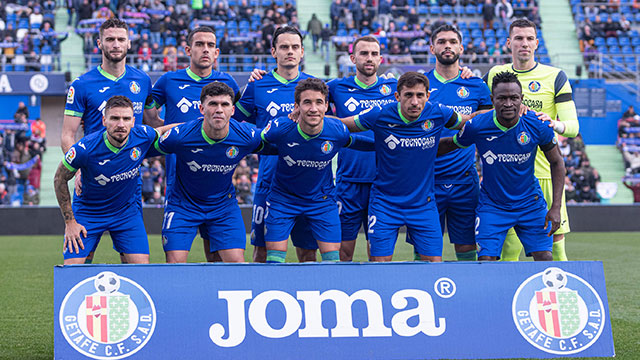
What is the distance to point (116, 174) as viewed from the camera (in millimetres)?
5645

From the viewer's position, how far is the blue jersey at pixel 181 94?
6387mm

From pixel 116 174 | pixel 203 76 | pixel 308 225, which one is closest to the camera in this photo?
pixel 116 174

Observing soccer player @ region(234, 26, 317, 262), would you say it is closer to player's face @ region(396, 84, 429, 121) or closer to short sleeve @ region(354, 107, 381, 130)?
short sleeve @ region(354, 107, 381, 130)

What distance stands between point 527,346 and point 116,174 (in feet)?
10.4

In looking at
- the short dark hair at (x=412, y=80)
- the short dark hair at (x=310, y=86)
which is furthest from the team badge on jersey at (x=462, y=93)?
the short dark hair at (x=310, y=86)

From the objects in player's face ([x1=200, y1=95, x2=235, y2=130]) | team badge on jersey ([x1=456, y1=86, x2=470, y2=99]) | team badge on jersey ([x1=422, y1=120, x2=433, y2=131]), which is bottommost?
team badge on jersey ([x1=422, y1=120, x2=433, y2=131])

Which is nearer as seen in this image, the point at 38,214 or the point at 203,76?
the point at 203,76

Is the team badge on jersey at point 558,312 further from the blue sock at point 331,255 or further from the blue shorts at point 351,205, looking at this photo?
the blue shorts at point 351,205

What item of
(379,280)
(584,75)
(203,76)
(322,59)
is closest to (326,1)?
(322,59)

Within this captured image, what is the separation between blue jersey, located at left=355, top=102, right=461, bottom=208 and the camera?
575 cm

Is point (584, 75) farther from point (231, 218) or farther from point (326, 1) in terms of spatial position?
point (231, 218)

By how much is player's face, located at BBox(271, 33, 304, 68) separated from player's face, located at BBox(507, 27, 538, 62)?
5.89ft

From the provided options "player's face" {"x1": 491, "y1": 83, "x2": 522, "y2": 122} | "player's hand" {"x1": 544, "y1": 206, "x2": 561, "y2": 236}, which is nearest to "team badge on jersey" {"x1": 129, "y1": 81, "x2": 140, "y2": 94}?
"player's face" {"x1": 491, "y1": 83, "x2": 522, "y2": 122}

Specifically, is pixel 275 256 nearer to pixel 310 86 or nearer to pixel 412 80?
pixel 310 86
